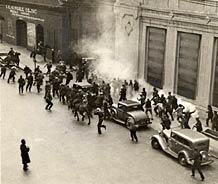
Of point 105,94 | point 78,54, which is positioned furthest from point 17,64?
point 105,94

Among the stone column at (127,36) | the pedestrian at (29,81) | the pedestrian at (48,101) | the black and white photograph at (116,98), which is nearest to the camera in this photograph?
the black and white photograph at (116,98)

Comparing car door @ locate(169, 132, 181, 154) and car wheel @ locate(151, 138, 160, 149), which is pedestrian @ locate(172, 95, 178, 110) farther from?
car door @ locate(169, 132, 181, 154)

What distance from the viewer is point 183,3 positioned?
92.2ft

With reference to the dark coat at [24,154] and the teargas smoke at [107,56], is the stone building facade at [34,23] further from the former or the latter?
the dark coat at [24,154]

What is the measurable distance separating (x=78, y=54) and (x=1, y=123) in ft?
52.0

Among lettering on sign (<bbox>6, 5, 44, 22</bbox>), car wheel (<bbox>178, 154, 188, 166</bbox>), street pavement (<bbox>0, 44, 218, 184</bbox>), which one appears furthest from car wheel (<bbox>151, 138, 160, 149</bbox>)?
lettering on sign (<bbox>6, 5, 44, 22</bbox>)

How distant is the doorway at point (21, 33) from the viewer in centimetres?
4666

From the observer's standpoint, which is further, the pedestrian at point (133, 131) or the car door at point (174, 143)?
the pedestrian at point (133, 131)

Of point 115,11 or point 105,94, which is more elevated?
point 115,11

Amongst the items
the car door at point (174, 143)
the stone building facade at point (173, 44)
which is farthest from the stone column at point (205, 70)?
the car door at point (174, 143)

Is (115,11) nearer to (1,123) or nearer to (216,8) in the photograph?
(216,8)

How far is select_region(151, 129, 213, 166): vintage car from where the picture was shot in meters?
19.9

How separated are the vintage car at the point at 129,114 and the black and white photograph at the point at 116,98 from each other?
2.1 inches

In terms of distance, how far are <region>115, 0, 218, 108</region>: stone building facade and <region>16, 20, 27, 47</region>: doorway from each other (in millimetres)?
15089
